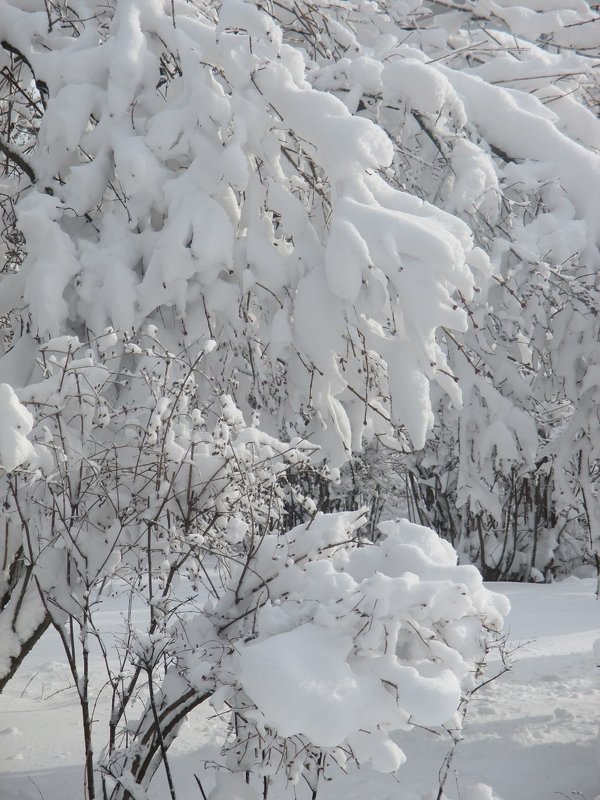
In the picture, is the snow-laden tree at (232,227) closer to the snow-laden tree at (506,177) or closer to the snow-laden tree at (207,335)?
the snow-laden tree at (207,335)

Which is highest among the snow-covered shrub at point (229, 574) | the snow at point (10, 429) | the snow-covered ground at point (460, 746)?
the snow at point (10, 429)

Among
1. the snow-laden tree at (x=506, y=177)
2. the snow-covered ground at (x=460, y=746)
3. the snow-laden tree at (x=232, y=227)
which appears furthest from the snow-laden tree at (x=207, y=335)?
the snow-covered ground at (x=460, y=746)

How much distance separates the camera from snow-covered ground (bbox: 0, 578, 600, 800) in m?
3.47

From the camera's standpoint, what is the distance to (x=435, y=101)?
3215mm

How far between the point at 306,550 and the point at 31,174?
5.77 feet

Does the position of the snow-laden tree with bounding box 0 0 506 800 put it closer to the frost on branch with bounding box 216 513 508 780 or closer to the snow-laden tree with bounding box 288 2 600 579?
the frost on branch with bounding box 216 513 508 780

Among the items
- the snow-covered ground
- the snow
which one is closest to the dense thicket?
the snow

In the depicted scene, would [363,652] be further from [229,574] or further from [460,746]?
[460,746]

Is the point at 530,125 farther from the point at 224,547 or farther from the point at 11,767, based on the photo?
the point at 11,767

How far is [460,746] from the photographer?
4.00 m

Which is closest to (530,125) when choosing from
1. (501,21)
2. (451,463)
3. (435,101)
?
(435,101)

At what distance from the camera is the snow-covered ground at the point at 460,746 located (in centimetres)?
347

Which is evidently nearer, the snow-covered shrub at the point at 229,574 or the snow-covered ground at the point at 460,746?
the snow-covered shrub at the point at 229,574

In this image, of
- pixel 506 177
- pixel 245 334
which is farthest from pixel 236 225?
pixel 506 177
